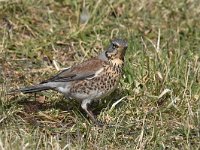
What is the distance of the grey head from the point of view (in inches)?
265

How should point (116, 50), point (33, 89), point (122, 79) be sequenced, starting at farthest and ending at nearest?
1. point (122, 79)
2. point (33, 89)
3. point (116, 50)

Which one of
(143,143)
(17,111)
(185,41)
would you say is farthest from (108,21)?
(143,143)

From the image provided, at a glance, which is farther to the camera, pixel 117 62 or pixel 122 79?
pixel 122 79

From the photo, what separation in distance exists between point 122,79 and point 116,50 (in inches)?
29.2

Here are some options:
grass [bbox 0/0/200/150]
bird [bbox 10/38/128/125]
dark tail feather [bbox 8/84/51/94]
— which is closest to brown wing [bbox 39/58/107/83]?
bird [bbox 10/38/128/125]

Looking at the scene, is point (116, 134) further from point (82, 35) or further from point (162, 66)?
point (82, 35)

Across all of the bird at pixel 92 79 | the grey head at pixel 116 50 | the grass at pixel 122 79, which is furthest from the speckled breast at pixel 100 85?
the grass at pixel 122 79

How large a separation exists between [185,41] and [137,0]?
3.24 feet

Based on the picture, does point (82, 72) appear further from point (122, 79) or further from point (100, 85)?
point (122, 79)

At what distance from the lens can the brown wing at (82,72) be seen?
6.84 m

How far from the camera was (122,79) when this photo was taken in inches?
294

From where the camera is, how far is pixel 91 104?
23.8 feet

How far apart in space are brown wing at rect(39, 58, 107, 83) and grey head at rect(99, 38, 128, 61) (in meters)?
0.07

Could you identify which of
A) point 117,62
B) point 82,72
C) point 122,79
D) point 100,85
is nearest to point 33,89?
point 82,72
